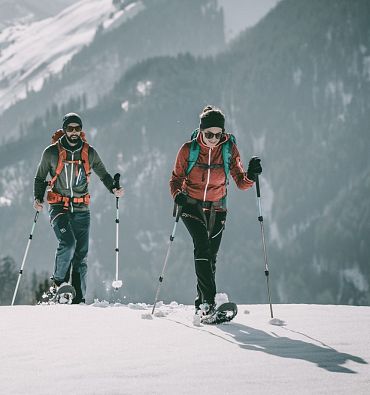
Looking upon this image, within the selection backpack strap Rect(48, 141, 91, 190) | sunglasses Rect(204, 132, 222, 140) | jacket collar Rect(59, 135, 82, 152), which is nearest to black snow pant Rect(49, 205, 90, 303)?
backpack strap Rect(48, 141, 91, 190)

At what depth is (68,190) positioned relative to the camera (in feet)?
39.2

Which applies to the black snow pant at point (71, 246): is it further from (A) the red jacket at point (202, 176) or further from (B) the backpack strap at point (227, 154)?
(B) the backpack strap at point (227, 154)

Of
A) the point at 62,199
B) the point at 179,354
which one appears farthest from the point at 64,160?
the point at 179,354

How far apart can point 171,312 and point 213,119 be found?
9.76 ft

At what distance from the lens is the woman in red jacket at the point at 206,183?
29.2 ft

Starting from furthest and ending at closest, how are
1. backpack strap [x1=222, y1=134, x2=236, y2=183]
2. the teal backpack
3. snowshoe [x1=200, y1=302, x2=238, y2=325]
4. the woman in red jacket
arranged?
backpack strap [x1=222, y1=134, x2=236, y2=183], the teal backpack, the woman in red jacket, snowshoe [x1=200, y1=302, x2=238, y2=325]

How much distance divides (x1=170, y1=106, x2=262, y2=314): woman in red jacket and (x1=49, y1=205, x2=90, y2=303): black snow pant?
3450mm

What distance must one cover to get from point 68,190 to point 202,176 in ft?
12.1

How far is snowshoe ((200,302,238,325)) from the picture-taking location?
27.2 ft

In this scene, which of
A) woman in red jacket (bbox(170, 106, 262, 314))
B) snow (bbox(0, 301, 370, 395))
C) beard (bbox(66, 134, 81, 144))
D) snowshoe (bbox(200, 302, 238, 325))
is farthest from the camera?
beard (bbox(66, 134, 81, 144))

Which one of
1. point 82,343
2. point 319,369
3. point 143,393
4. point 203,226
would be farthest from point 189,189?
point 143,393

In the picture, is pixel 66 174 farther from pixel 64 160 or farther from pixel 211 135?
pixel 211 135

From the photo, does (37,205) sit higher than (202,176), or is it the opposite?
(37,205)

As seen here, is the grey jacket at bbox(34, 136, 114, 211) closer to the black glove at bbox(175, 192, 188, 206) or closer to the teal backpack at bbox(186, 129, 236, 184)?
the teal backpack at bbox(186, 129, 236, 184)
